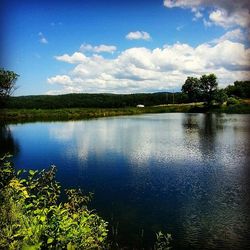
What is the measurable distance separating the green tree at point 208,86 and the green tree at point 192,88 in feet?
5.08

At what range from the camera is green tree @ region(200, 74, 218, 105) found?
99188 mm

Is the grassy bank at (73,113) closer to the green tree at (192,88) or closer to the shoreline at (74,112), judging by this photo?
the shoreline at (74,112)

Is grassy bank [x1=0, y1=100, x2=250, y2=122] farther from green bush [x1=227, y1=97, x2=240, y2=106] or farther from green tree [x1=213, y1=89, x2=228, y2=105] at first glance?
green tree [x1=213, y1=89, x2=228, y2=105]

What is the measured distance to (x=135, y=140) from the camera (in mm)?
37938

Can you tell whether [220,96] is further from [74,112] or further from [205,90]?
[74,112]

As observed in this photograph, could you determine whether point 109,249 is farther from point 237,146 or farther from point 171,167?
point 237,146

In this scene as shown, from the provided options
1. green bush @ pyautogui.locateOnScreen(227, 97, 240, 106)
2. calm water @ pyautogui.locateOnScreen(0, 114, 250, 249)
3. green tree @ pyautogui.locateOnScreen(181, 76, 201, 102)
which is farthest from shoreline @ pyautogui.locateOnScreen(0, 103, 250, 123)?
calm water @ pyautogui.locateOnScreen(0, 114, 250, 249)

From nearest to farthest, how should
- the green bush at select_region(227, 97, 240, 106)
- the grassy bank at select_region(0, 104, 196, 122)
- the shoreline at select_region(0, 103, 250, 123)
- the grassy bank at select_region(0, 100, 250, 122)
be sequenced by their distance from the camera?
the grassy bank at select_region(0, 104, 196, 122) < the shoreline at select_region(0, 103, 250, 123) < the grassy bank at select_region(0, 100, 250, 122) < the green bush at select_region(227, 97, 240, 106)

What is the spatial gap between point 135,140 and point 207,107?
6145cm

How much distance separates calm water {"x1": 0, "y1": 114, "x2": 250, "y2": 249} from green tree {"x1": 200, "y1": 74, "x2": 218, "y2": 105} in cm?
6323

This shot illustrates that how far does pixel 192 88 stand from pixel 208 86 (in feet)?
20.0

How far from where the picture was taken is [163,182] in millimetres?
19047

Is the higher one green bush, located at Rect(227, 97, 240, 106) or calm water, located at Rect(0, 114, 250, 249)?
green bush, located at Rect(227, 97, 240, 106)

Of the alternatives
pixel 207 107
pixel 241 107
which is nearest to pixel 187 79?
pixel 207 107
